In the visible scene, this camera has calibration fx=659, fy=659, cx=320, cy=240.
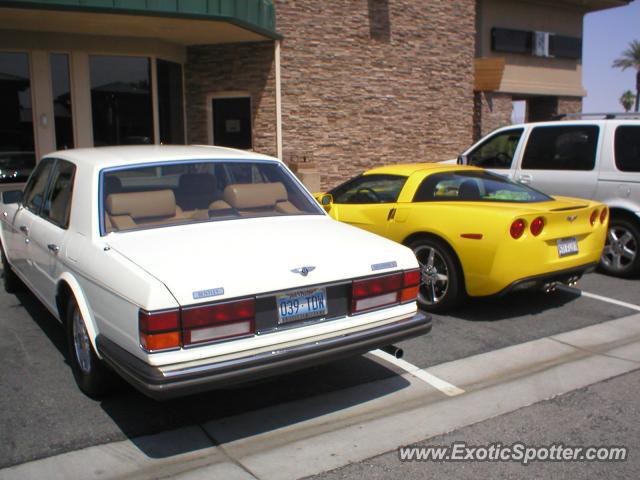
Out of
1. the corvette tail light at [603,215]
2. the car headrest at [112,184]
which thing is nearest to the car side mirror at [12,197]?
the car headrest at [112,184]

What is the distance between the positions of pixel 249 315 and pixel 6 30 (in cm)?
1057

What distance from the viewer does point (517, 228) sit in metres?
5.74

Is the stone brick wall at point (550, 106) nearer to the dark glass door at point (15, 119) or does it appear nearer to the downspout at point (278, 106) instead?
the downspout at point (278, 106)

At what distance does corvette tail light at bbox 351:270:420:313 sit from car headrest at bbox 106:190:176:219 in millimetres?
1459

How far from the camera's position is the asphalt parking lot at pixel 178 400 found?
3.95 metres

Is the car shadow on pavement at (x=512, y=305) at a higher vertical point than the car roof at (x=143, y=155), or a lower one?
lower

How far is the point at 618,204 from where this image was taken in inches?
306

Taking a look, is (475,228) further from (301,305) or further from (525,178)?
(525,178)

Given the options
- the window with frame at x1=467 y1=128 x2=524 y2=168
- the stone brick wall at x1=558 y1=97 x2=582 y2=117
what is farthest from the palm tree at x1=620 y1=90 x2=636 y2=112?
the window with frame at x1=467 y1=128 x2=524 y2=168

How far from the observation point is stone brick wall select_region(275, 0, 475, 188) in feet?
48.7

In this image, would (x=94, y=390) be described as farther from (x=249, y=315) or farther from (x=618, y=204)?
(x=618, y=204)

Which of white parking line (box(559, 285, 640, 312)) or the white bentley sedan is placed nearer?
the white bentley sedan

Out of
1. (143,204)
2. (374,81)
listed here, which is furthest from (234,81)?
(143,204)

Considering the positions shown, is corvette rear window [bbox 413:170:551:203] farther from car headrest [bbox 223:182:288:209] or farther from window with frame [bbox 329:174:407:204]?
car headrest [bbox 223:182:288:209]
